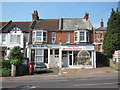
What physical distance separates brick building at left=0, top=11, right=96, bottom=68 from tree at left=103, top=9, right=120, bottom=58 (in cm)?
342

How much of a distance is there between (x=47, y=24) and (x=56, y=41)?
4.69m

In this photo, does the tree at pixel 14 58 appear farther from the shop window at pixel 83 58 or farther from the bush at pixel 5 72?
the shop window at pixel 83 58

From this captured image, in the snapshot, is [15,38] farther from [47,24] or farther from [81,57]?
[81,57]

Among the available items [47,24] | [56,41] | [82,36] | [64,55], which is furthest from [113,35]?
[47,24]

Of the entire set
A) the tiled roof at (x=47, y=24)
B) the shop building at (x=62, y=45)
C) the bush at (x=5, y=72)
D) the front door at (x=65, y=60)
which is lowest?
the bush at (x=5, y=72)

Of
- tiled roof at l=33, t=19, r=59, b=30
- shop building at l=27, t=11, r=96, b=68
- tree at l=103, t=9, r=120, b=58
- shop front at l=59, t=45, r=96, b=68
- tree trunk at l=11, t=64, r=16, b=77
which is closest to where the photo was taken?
tree trunk at l=11, t=64, r=16, b=77

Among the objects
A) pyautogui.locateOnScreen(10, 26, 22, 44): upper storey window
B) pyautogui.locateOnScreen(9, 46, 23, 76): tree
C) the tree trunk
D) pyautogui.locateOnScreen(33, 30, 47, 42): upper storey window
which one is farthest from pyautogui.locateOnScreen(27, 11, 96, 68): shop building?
the tree trunk

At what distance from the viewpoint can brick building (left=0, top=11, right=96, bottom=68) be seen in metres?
25.2

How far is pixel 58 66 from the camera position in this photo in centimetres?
2588

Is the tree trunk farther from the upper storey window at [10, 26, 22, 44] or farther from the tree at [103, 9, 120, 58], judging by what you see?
the tree at [103, 9, 120, 58]

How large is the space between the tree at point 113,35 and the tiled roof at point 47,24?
406 inches

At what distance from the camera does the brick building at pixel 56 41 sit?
993 inches

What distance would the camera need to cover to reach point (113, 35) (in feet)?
89.9

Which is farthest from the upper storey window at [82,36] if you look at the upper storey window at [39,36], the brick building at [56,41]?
the upper storey window at [39,36]
